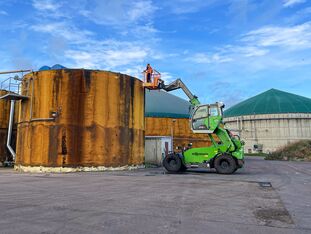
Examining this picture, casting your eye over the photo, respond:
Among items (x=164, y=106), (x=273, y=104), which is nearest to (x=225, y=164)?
(x=164, y=106)

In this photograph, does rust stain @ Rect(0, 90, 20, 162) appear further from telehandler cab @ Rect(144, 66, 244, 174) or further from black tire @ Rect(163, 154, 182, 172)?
telehandler cab @ Rect(144, 66, 244, 174)

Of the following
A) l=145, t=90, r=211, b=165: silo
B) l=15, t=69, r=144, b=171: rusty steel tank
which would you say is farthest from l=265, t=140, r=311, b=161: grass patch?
l=15, t=69, r=144, b=171: rusty steel tank

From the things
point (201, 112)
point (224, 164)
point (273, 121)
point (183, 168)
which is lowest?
point (183, 168)

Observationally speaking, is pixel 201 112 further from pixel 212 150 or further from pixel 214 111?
pixel 212 150

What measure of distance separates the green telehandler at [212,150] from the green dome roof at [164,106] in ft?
57.4

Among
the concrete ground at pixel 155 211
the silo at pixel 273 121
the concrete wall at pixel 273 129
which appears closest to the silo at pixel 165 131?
the concrete ground at pixel 155 211

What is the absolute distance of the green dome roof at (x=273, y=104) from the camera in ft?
231

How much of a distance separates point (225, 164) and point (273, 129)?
186ft

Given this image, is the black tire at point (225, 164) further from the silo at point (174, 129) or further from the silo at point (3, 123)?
the silo at point (3, 123)

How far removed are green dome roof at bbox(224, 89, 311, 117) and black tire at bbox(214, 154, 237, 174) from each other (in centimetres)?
5786

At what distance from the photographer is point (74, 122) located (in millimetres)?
19469

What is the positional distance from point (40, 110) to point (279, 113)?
6093 centimetres

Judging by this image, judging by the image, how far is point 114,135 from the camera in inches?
805

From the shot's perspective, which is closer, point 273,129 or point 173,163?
point 173,163
